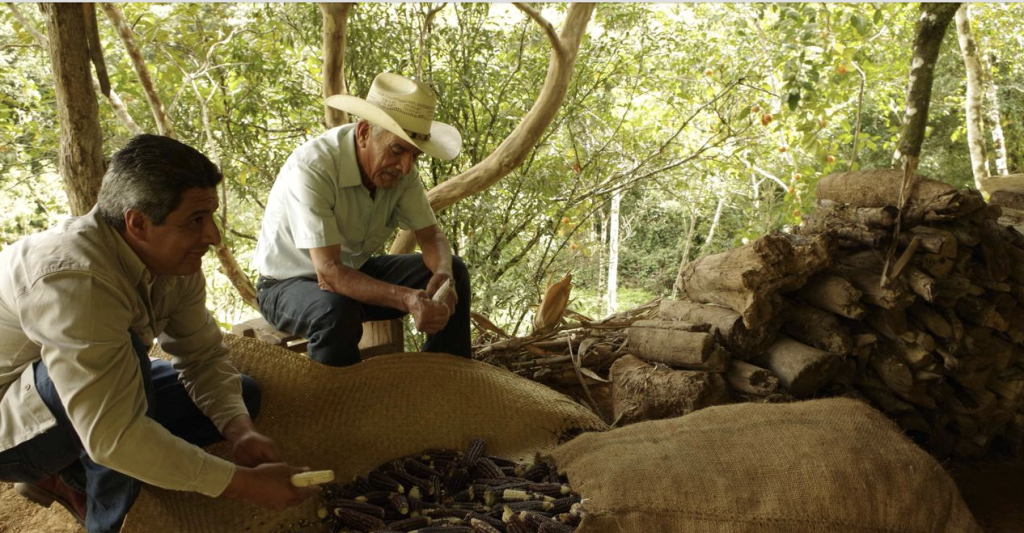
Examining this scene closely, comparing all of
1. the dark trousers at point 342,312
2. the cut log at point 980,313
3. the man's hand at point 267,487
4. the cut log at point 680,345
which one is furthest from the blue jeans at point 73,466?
the cut log at point 980,313

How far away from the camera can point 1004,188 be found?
15.4 feet

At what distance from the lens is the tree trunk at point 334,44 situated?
4039 millimetres

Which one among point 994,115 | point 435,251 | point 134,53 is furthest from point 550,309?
point 994,115

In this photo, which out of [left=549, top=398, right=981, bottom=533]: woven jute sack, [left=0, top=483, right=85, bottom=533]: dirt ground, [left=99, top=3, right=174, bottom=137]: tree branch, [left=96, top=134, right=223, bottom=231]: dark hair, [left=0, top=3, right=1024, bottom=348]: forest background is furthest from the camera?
[left=0, top=3, right=1024, bottom=348]: forest background

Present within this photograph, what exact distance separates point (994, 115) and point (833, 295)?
7318 mm

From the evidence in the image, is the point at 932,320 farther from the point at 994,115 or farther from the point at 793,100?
the point at 994,115

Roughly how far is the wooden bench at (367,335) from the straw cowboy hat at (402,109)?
2.87 ft

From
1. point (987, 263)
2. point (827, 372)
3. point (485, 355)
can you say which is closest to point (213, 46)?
point (485, 355)

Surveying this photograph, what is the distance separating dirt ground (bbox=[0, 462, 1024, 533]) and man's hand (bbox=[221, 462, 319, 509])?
993 millimetres

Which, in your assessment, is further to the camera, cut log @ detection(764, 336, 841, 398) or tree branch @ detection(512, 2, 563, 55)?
tree branch @ detection(512, 2, 563, 55)

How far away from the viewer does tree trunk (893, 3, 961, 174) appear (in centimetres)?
399

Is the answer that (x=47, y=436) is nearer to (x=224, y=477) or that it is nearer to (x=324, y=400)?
(x=224, y=477)

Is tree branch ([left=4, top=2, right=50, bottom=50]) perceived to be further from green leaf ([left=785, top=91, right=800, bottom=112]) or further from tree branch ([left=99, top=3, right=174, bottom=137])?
green leaf ([left=785, top=91, right=800, bottom=112])

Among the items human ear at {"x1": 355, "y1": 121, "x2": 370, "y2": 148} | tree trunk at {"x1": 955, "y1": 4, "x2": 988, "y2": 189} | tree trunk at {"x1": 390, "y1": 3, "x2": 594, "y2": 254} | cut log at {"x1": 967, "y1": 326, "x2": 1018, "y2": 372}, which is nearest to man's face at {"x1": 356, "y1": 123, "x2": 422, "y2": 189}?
human ear at {"x1": 355, "y1": 121, "x2": 370, "y2": 148}
